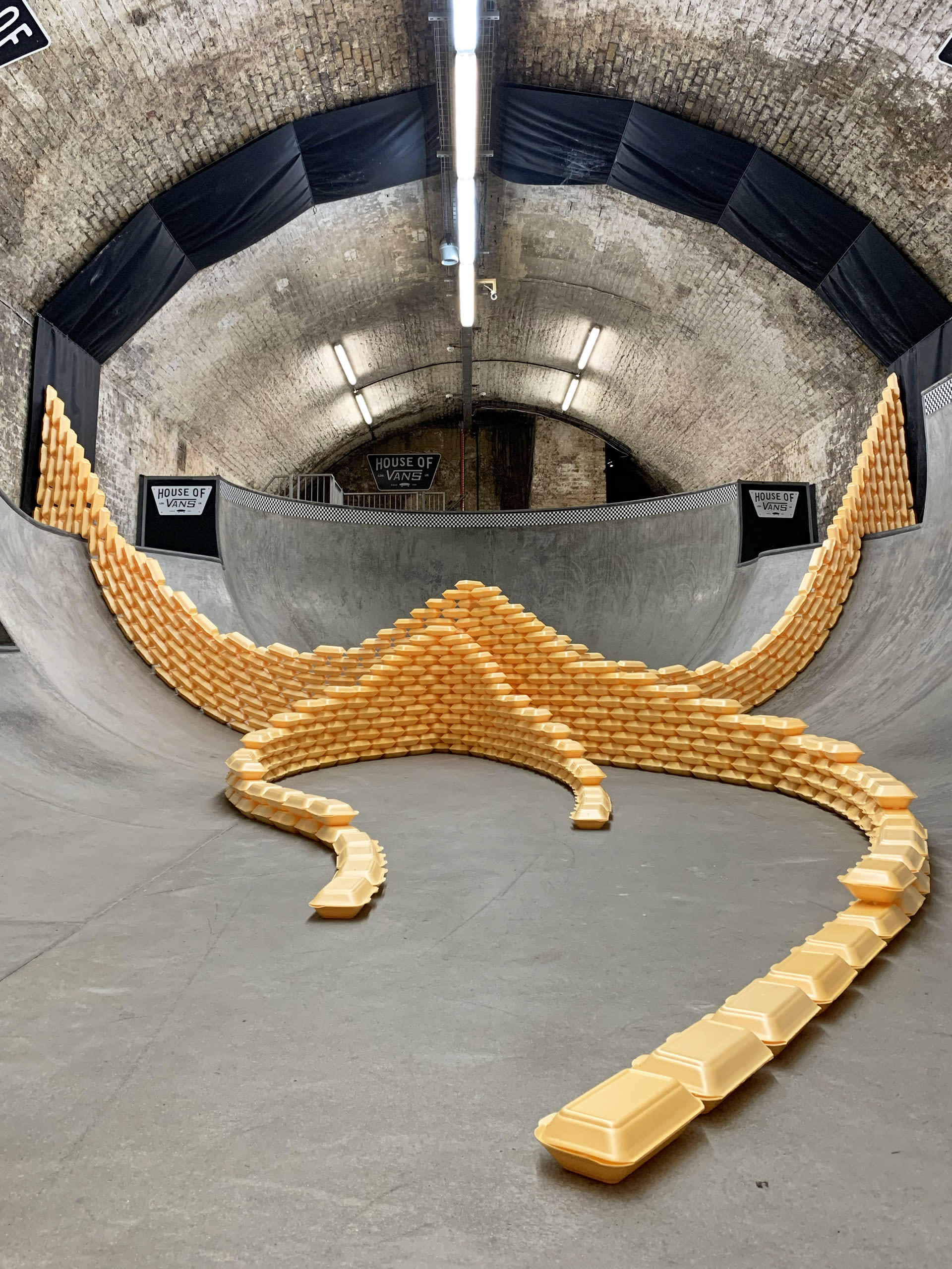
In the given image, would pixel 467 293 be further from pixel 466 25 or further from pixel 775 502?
pixel 775 502

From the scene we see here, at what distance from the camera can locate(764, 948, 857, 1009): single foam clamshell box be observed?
2.10 meters

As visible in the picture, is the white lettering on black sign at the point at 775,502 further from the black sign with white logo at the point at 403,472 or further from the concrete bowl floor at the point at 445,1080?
the black sign with white logo at the point at 403,472

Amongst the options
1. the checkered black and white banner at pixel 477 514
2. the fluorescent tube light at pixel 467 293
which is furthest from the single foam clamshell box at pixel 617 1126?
the fluorescent tube light at pixel 467 293

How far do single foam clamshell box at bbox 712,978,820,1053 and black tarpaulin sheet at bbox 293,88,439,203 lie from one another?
11.2 m

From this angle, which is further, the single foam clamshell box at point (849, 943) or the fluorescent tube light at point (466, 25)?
the fluorescent tube light at point (466, 25)

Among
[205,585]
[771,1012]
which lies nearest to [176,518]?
[205,585]

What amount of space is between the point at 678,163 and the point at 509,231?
389 cm

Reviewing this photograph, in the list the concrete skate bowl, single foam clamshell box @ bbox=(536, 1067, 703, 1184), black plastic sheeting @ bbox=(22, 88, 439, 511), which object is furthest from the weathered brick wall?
single foam clamshell box @ bbox=(536, 1067, 703, 1184)

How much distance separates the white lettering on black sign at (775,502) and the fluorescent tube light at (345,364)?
351 inches

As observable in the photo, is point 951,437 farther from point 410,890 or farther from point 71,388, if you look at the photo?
point 71,388

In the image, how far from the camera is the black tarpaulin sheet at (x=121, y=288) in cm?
1024

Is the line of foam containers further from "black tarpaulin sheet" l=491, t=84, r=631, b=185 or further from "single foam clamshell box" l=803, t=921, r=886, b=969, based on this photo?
"black tarpaulin sheet" l=491, t=84, r=631, b=185

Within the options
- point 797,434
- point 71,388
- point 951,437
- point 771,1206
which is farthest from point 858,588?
point 71,388

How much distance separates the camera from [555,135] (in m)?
11.0
